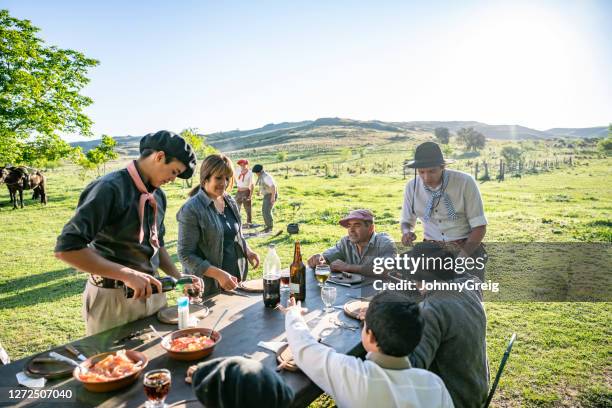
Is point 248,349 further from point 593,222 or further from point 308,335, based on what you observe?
point 593,222

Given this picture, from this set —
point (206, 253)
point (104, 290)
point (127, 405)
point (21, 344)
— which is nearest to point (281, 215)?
point (21, 344)

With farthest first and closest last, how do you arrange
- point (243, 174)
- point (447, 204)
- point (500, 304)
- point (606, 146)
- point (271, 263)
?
point (606, 146)
point (243, 174)
point (500, 304)
point (447, 204)
point (271, 263)

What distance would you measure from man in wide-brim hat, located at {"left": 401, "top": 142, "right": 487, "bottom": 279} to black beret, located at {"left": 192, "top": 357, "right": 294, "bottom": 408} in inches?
141

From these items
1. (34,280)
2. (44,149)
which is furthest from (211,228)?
(44,149)

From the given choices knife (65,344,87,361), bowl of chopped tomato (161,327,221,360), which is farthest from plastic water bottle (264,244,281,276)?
knife (65,344,87,361)

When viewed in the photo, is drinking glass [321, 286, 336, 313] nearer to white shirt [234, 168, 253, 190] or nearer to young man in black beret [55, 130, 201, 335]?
young man in black beret [55, 130, 201, 335]

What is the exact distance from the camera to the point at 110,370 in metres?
2.08

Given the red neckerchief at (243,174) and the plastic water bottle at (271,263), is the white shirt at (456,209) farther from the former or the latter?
the red neckerchief at (243,174)

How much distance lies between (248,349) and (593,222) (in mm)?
15031

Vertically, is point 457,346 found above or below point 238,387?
below

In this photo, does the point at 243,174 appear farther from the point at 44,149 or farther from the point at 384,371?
the point at 44,149

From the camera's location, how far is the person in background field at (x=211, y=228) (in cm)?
380

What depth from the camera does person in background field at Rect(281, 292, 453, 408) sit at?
186 cm

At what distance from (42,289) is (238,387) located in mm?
8301
